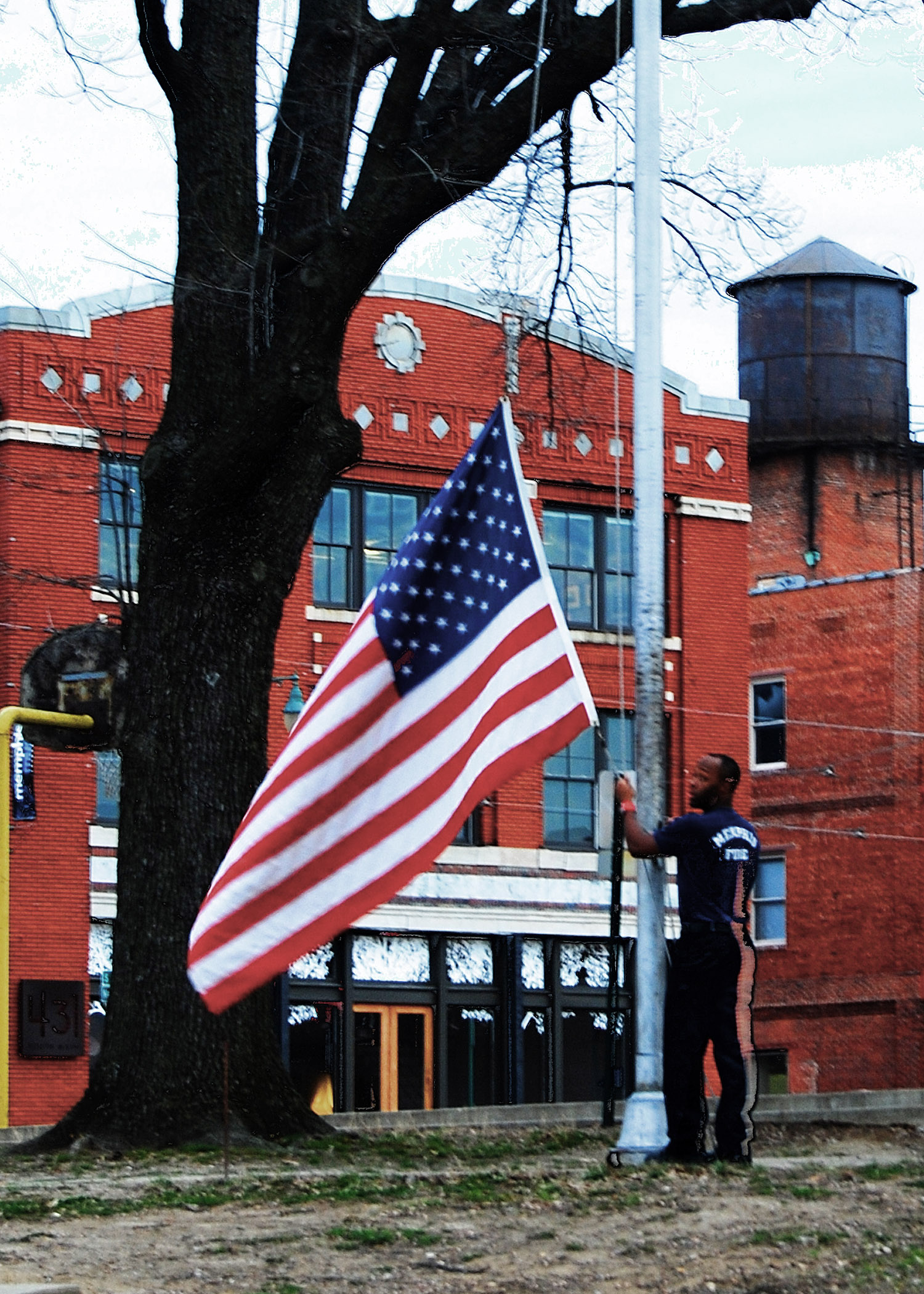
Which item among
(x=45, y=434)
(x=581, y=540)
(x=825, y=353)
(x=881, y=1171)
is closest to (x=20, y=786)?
(x=45, y=434)

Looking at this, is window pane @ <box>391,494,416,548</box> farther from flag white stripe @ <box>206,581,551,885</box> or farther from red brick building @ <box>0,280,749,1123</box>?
flag white stripe @ <box>206,581,551,885</box>

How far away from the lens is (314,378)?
13531 millimetres

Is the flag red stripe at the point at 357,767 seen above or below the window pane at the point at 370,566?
below

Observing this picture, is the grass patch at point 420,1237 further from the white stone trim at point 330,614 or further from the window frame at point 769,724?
the window frame at point 769,724

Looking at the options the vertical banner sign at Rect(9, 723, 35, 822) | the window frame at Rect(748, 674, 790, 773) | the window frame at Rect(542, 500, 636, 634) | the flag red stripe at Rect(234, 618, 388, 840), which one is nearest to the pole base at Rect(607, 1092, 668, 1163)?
the flag red stripe at Rect(234, 618, 388, 840)

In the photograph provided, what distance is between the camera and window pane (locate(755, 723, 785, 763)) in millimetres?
44312

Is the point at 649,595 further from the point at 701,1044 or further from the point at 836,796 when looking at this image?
the point at 836,796

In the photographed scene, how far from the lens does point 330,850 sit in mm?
9062

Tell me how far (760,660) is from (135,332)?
16.3 m

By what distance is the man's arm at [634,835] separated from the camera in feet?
33.2

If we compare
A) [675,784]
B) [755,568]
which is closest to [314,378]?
[675,784]

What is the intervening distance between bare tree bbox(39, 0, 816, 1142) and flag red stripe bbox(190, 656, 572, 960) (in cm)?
414

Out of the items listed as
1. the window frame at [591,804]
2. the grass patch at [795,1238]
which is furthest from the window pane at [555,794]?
the grass patch at [795,1238]

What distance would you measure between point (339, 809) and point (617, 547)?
27173 millimetres
